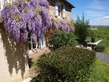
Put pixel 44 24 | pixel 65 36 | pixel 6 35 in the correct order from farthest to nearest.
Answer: pixel 65 36 < pixel 44 24 < pixel 6 35

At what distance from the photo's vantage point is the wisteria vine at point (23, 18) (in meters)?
10.5

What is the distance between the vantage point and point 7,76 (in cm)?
1066

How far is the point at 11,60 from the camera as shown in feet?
36.1

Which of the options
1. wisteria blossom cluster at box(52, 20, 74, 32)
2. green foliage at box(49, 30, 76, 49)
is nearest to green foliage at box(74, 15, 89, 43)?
wisteria blossom cluster at box(52, 20, 74, 32)

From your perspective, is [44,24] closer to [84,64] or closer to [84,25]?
[84,64]

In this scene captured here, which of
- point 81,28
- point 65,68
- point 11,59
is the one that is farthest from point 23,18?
point 81,28

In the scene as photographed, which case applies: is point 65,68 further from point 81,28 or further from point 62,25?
point 81,28

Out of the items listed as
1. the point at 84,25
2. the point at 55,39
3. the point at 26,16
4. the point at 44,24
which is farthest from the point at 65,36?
the point at 84,25

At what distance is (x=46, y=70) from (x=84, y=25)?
2157 cm

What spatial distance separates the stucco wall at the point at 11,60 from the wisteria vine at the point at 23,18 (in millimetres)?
439

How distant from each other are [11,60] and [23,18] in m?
2.19

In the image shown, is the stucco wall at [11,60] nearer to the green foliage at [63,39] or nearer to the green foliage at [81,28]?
the green foliage at [63,39]

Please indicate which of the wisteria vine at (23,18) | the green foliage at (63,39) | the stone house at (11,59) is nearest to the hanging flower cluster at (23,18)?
the wisteria vine at (23,18)

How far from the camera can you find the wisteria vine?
10.5 metres
